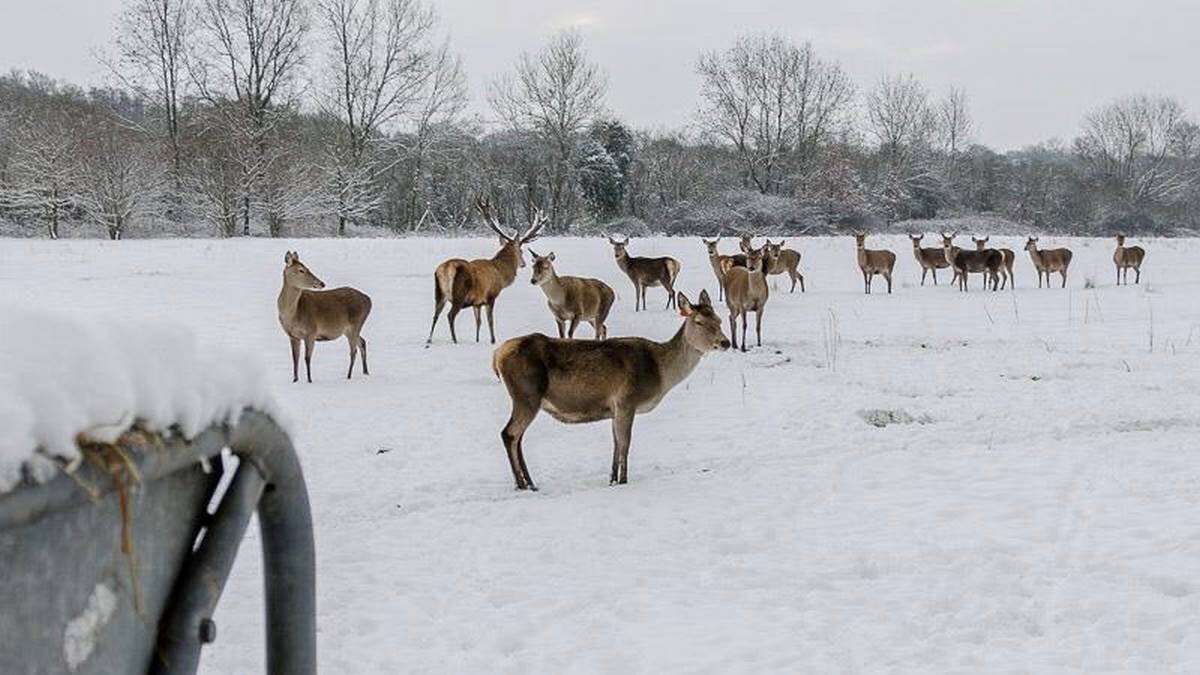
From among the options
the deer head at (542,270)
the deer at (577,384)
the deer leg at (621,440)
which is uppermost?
the deer head at (542,270)

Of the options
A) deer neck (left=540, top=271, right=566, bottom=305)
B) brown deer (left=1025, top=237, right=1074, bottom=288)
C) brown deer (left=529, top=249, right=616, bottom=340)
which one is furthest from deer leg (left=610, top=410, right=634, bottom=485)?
brown deer (left=1025, top=237, right=1074, bottom=288)

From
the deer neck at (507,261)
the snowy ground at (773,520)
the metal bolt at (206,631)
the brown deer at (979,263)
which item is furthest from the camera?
the brown deer at (979,263)

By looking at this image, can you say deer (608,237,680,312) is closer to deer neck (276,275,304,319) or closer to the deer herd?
the deer herd

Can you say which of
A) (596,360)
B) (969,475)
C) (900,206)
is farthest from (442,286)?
(900,206)

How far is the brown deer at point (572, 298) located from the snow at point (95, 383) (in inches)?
530

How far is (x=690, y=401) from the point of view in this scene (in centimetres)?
1074

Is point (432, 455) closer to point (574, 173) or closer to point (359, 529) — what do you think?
point (359, 529)

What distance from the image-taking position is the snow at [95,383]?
55cm

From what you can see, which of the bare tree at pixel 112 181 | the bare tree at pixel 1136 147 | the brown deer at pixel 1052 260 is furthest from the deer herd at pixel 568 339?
the bare tree at pixel 1136 147

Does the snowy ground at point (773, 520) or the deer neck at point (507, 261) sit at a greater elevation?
the deer neck at point (507, 261)

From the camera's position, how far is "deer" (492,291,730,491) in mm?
7000

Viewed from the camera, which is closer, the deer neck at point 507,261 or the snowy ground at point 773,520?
the snowy ground at point 773,520

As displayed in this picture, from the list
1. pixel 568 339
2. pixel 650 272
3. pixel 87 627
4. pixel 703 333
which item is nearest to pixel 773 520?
pixel 703 333

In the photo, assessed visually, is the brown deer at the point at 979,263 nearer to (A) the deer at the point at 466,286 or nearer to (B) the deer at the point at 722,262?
(B) the deer at the point at 722,262
